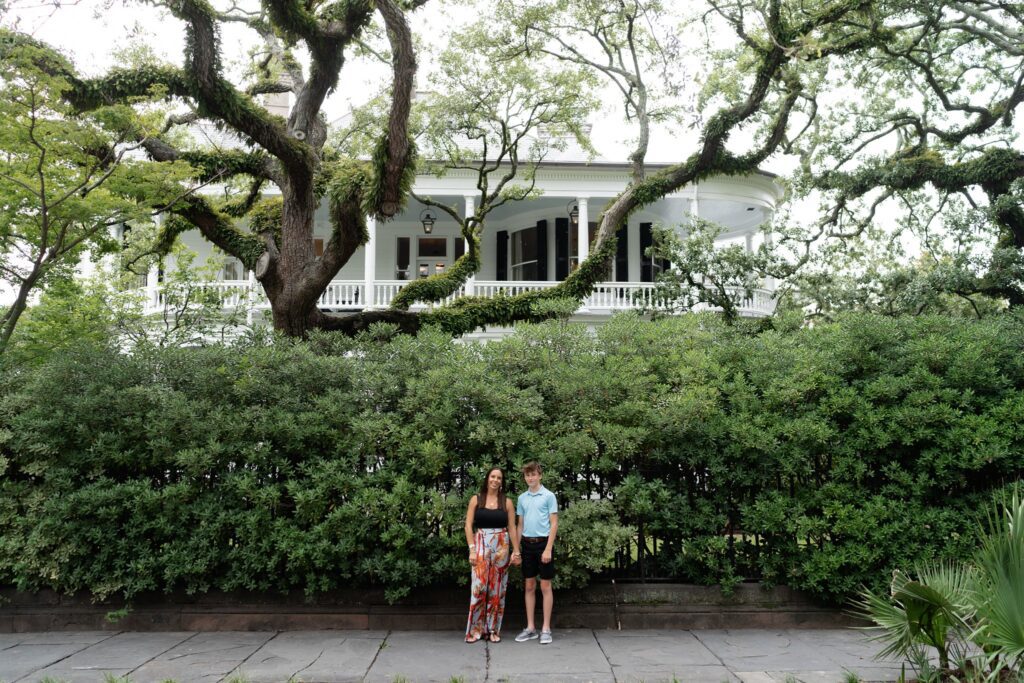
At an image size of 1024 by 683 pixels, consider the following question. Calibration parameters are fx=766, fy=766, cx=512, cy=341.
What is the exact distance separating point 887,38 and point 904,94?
19.4 feet

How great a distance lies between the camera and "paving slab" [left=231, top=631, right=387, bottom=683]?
593 centimetres

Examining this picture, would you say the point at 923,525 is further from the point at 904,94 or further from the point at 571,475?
the point at 904,94

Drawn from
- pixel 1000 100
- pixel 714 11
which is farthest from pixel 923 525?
pixel 1000 100

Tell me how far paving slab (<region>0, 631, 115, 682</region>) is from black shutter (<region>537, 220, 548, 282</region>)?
17.0 meters

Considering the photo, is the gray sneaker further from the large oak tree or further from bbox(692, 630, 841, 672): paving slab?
the large oak tree

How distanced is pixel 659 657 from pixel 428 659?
1.93 metres

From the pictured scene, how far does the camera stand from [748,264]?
51.9 feet

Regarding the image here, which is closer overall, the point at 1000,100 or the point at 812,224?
the point at 1000,100

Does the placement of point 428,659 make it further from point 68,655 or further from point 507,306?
point 507,306

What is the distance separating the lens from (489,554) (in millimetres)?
6785

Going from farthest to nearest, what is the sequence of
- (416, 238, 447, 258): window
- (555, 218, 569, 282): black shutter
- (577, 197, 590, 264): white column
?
(416, 238, 447, 258): window < (555, 218, 569, 282): black shutter < (577, 197, 590, 264): white column

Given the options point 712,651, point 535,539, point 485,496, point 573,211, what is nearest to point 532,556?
point 535,539

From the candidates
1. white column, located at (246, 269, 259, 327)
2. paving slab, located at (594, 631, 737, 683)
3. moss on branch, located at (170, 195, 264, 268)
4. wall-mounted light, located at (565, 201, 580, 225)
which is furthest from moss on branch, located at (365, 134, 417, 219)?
wall-mounted light, located at (565, 201, 580, 225)

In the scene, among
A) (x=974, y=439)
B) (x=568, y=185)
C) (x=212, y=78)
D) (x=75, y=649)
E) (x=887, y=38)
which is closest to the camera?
(x=75, y=649)
